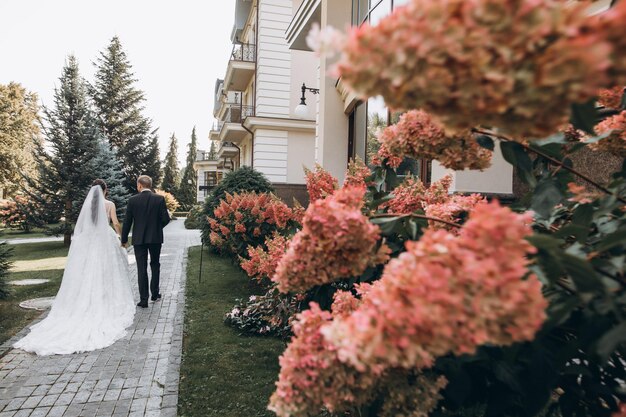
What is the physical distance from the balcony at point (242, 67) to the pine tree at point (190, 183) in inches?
1312

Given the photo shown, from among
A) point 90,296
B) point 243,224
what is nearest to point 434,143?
point 243,224

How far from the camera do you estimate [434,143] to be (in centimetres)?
177

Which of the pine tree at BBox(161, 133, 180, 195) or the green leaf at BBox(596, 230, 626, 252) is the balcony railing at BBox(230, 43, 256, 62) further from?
the pine tree at BBox(161, 133, 180, 195)

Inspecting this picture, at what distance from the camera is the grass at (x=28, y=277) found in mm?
6103

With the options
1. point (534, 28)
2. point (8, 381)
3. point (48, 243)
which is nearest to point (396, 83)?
point (534, 28)

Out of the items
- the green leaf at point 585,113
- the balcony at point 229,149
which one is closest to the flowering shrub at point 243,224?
the green leaf at point 585,113

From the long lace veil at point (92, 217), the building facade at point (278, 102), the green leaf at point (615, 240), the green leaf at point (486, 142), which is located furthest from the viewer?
the building facade at point (278, 102)

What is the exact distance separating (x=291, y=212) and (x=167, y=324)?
9.02 feet

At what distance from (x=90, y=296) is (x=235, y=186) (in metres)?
5.34

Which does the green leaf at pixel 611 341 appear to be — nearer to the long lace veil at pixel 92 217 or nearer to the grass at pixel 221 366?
the grass at pixel 221 366

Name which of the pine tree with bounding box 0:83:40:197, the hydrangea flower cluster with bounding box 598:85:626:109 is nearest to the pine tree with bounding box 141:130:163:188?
the pine tree with bounding box 0:83:40:197

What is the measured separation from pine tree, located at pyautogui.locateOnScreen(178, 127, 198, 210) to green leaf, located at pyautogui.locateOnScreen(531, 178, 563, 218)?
52728 mm

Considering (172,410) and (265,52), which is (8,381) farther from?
(265,52)

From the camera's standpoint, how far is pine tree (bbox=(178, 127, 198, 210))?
5456cm
